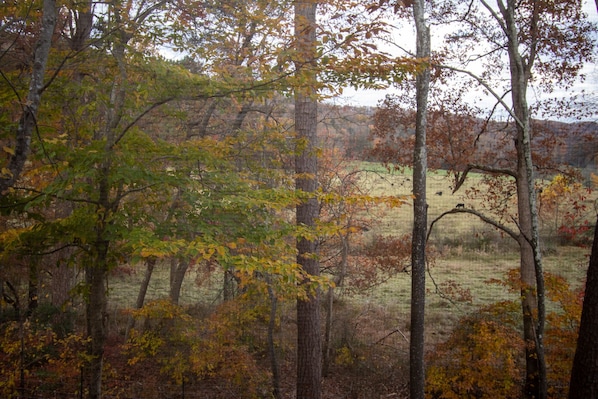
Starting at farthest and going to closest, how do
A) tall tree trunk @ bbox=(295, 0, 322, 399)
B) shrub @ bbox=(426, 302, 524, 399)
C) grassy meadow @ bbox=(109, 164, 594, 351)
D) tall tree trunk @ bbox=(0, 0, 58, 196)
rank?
grassy meadow @ bbox=(109, 164, 594, 351) < shrub @ bbox=(426, 302, 524, 399) < tall tree trunk @ bbox=(295, 0, 322, 399) < tall tree trunk @ bbox=(0, 0, 58, 196)

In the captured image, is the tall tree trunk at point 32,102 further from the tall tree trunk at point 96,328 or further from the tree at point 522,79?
the tree at point 522,79

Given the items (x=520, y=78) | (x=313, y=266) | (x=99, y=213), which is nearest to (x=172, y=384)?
(x=313, y=266)

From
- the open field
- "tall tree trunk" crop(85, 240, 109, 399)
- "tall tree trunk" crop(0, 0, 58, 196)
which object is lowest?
the open field

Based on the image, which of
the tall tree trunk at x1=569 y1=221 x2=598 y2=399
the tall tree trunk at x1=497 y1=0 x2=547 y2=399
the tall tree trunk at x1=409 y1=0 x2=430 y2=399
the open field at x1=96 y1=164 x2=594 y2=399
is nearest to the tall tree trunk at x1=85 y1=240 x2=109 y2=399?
the open field at x1=96 y1=164 x2=594 y2=399

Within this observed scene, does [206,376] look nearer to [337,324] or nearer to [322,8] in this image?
[337,324]

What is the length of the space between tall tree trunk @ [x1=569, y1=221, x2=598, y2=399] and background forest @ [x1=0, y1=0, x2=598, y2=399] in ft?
7.21

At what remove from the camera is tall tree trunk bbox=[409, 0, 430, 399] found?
7055 millimetres

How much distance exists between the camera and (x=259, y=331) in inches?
494

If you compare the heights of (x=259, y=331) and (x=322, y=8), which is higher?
(x=322, y=8)

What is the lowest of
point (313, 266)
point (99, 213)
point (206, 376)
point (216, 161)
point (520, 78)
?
point (206, 376)

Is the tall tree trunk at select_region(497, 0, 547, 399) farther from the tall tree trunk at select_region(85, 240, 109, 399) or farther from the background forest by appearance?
the tall tree trunk at select_region(85, 240, 109, 399)

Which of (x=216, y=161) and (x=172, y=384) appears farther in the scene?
(x=172, y=384)

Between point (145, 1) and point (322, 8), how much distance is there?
4.23 m

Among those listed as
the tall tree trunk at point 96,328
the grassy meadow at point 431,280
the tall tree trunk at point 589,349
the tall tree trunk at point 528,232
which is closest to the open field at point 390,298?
the grassy meadow at point 431,280
